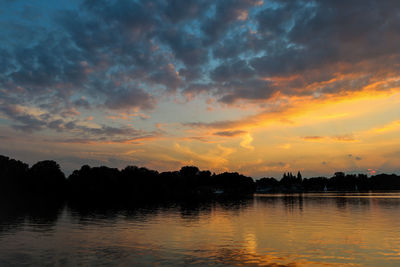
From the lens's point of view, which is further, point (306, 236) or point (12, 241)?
point (306, 236)

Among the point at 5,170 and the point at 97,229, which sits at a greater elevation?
the point at 5,170

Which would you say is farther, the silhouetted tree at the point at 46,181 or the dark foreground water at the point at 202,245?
the silhouetted tree at the point at 46,181

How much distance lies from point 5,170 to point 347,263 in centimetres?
17052

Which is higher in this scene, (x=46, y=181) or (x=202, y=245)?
(x=46, y=181)

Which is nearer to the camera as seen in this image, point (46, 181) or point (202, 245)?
point (202, 245)

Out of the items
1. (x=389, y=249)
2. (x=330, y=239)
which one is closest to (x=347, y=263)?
(x=389, y=249)

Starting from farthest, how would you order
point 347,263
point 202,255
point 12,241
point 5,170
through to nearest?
1. point 5,170
2. point 12,241
3. point 202,255
4. point 347,263

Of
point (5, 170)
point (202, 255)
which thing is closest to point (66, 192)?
point (5, 170)

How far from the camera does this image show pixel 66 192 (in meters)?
192

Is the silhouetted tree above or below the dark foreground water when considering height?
above

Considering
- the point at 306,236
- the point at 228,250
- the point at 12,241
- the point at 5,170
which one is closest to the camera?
the point at 228,250

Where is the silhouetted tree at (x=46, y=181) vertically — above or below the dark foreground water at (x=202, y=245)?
above

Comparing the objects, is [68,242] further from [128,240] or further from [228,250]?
[228,250]

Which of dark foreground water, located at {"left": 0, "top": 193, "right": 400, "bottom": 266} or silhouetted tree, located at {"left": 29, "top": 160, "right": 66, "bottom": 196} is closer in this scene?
dark foreground water, located at {"left": 0, "top": 193, "right": 400, "bottom": 266}
